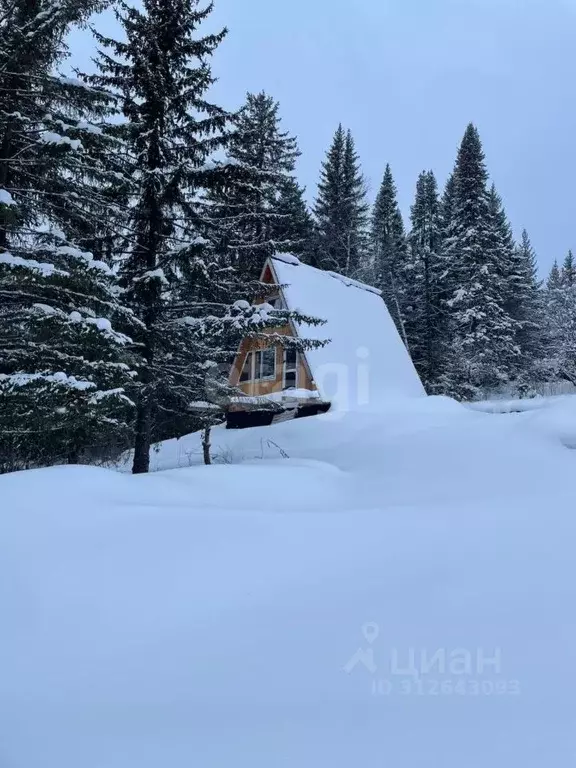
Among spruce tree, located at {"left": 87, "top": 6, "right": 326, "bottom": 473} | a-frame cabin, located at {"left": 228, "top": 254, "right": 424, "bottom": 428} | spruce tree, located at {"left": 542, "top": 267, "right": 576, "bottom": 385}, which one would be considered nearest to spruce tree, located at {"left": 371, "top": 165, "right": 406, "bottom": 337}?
spruce tree, located at {"left": 542, "top": 267, "right": 576, "bottom": 385}

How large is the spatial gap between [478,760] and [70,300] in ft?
24.9

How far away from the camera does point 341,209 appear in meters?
26.2

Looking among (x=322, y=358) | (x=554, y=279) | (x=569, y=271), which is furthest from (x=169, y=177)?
(x=554, y=279)

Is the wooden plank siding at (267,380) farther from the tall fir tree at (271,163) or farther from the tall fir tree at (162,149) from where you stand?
the tall fir tree at (271,163)

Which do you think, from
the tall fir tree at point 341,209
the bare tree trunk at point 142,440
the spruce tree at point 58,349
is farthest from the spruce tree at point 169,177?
the tall fir tree at point 341,209

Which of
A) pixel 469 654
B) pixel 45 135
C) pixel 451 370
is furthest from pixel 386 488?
pixel 451 370

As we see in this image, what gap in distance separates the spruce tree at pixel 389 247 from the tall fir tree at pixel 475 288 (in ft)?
9.38

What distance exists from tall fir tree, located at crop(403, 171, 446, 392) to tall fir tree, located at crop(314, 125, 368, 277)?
136 inches

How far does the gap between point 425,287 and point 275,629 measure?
26.5 meters

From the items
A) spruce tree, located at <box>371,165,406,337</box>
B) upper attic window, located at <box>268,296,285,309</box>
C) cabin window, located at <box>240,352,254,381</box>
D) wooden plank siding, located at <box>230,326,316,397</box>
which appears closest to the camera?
wooden plank siding, located at <box>230,326,316,397</box>

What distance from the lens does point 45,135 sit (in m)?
6.97

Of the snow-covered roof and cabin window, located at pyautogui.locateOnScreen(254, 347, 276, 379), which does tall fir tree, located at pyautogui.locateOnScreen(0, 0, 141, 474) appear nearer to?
the snow-covered roof

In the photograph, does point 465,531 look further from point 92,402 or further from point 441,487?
point 92,402

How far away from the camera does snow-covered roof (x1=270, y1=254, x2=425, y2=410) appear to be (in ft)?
47.8
